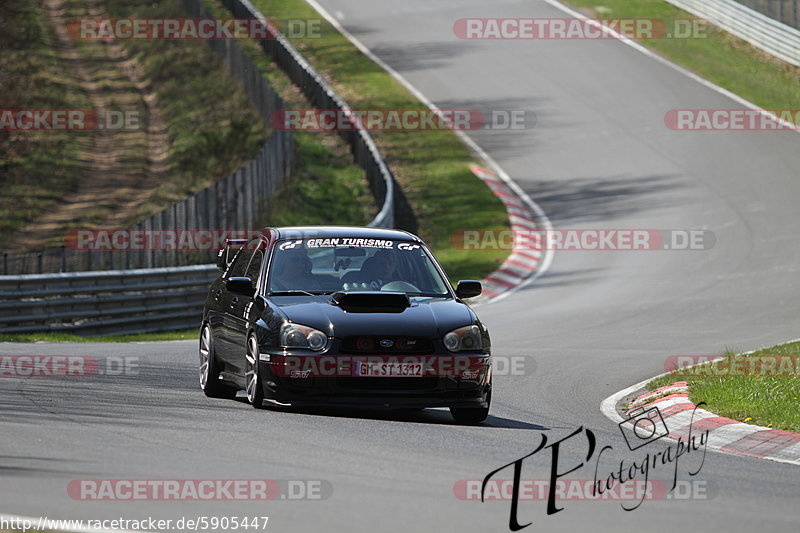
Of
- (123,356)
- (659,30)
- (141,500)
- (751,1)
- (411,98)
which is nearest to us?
(141,500)

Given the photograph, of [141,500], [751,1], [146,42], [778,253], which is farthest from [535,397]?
[146,42]

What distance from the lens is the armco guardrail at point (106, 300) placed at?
19.3 m

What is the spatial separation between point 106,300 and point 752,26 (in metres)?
28.5

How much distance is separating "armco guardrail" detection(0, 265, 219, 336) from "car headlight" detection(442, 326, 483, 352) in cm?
1050

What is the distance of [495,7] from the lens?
49.3m

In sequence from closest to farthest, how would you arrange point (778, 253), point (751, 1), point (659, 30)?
point (778, 253), point (751, 1), point (659, 30)

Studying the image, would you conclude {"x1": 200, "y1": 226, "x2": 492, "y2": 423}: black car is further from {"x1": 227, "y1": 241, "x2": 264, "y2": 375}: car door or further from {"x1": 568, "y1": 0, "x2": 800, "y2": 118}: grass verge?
{"x1": 568, "y1": 0, "x2": 800, "y2": 118}: grass verge

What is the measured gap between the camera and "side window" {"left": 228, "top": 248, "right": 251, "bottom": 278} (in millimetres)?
12320

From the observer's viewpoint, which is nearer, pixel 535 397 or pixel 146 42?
pixel 535 397

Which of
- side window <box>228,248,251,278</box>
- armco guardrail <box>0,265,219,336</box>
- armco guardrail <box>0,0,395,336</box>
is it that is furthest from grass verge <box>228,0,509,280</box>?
side window <box>228,248,251,278</box>

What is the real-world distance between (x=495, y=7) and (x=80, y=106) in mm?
15358

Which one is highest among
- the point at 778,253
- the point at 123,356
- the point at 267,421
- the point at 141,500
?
the point at 141,500

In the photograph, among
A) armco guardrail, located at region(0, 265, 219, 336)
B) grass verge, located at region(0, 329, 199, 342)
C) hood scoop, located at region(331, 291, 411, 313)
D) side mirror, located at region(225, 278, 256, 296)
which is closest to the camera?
hood scoop, located at region(331, 291, 411, 313)

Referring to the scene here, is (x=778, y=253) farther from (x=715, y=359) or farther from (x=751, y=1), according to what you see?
(x=751, y=1)
